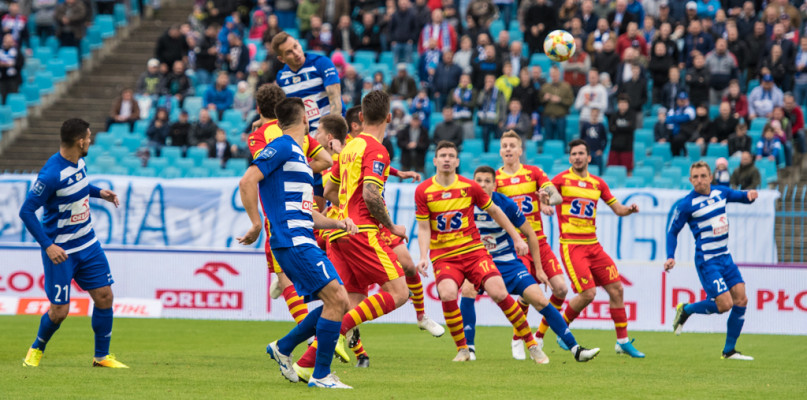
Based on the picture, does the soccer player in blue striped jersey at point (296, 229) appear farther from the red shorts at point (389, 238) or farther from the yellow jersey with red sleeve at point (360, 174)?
the red shorts at point (389, 238)

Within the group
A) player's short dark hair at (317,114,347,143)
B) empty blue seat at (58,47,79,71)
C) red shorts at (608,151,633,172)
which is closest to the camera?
player's short dark hair at (317,114,347,143)

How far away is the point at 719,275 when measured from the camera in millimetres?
12555

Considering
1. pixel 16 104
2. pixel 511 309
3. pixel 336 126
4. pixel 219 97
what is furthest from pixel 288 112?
pixel 16 104

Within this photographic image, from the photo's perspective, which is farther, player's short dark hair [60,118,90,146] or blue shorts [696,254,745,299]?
blue shorts [696,254,745,299]

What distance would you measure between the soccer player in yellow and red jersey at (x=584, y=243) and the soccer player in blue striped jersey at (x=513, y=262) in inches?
26.3

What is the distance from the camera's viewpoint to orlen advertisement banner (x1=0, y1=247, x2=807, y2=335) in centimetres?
1625

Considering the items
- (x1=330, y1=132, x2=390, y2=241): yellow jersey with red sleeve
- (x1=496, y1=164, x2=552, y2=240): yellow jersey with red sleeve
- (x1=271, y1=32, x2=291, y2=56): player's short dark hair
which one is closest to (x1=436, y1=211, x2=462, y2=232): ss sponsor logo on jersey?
(x1=330, y1=132, x2=390, y2=241): yellow jersey with red sleeve

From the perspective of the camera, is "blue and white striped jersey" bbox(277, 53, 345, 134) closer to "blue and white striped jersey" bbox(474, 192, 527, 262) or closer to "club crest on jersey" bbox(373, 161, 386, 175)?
"blue and white striped jersey" bbox(474, 192, 527, 262)

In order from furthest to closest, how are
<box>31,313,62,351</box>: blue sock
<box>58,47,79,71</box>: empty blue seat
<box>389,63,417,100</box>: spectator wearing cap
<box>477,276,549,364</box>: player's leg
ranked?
1. <box>58,47,79,71</box>: empty blue seat
2. <box>389,63,417,100</box>: spectator wearing cap
3. <box>477,276,549,364</box>: player's leg
4. <box>31,313,62,351</box>: blue sock

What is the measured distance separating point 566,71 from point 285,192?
50.1ft

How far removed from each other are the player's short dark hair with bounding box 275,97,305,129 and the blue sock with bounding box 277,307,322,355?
Answer: 161cm

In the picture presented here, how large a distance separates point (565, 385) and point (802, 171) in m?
14.1

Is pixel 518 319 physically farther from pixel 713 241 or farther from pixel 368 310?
pixel 713 241

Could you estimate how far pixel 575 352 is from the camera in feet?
36.8
